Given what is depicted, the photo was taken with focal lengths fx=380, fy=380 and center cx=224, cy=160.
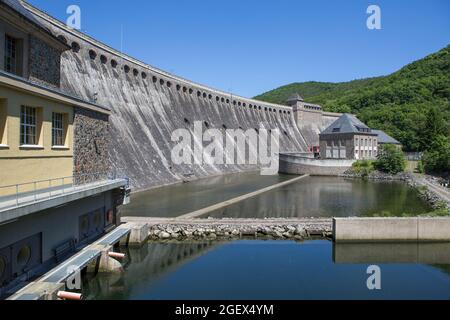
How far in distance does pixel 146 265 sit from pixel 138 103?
3965 centimetres

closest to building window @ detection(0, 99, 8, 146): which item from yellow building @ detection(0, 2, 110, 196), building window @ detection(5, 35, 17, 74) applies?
yellow building @ detection(0, 2, 110, 196)

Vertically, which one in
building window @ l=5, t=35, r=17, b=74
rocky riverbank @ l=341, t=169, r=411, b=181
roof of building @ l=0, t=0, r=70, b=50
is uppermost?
roof of building @ l=0, t=0, r=70, b=50

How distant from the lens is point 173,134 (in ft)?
189

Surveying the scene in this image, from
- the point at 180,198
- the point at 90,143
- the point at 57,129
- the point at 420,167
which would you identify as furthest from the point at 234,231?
the point at 420,167

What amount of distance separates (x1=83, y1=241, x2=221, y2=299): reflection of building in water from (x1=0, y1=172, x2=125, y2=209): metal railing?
13.5 ft

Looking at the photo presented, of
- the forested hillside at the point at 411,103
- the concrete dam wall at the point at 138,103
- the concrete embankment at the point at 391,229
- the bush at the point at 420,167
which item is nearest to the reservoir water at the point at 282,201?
the concrete dam wall at the point at 138,103

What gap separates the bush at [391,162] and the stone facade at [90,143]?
55.2 metres

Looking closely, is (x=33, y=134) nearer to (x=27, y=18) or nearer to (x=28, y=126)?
(x=28, y=126)

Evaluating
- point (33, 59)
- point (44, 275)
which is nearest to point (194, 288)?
point (44, 275)

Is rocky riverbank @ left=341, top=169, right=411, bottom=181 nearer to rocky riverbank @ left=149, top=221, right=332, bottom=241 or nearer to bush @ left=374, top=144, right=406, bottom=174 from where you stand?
bush @ left=374, top=144, right=406, bottom=174

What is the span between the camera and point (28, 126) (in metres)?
13.5

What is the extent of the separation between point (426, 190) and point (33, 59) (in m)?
41.2

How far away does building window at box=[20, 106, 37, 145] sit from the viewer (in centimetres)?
1311
